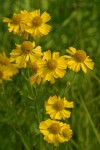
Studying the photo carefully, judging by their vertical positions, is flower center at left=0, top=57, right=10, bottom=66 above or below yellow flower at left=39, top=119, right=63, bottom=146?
above

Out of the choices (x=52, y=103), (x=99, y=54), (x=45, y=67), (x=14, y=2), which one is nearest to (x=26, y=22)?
(x=45, y=67)

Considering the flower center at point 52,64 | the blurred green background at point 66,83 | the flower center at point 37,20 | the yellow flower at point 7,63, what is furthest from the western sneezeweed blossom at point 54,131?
the flower center at point 37,20

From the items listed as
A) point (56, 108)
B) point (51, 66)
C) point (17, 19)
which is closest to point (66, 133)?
point (56, 108)

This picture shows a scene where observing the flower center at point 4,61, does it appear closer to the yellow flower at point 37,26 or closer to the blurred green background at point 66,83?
the blurred green background at point 66,83

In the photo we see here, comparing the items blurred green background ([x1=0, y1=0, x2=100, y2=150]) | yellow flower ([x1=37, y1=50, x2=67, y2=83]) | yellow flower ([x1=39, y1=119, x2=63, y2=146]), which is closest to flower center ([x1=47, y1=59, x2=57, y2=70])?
yellow flower ([x1=37, y1=50, x2=67, y2=83])

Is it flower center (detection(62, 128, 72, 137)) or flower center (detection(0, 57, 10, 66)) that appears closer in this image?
flower center (detection(62, 128, 72, 137))

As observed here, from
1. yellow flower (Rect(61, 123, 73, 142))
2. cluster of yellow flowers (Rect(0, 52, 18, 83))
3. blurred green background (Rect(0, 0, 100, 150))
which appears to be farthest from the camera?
blurred green background (Rect(0, 0, 100, 150))

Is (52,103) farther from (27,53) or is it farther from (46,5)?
(46,5)

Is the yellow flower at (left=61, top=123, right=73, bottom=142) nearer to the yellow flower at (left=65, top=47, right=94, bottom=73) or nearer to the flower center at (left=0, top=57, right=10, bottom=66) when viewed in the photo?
the yellow flower at (left=65, top=47, right=94, bottom=73)
